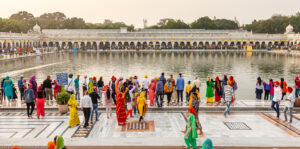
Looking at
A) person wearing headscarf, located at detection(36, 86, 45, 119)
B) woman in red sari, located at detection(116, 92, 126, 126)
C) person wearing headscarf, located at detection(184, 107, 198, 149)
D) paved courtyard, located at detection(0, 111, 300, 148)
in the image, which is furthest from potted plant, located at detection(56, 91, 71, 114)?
person wearing headscarf, located at detection(184, 107, 198, 149)

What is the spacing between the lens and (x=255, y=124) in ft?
32.6

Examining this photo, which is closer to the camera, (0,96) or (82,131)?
(82,131)

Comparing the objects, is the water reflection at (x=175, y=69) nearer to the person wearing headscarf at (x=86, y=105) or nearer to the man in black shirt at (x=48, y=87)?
the man in black shirt at (x=48, y=87)

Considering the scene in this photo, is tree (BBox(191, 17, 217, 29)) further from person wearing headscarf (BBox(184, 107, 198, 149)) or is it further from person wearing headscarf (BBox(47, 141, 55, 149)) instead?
person wearing headscarf (BBox(47, 141, 55, 149))

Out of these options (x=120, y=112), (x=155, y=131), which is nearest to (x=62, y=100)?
(x=120, y=112)

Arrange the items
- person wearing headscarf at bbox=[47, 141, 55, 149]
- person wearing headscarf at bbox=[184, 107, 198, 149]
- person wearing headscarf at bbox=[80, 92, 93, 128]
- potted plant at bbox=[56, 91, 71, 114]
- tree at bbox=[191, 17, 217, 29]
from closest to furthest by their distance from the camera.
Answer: person wearing headscarf at bbox=[47, 141, 55, 149] → person wearing headscarf at bbox=[184, 107, 198, 149] → person wearing headscarf at bbox=[80, 92, 93, 128] → potted plant at bbox=[56, 91, 71, 114] → tree at bbox=[191, 17, 217, 29]

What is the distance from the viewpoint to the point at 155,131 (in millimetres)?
9234

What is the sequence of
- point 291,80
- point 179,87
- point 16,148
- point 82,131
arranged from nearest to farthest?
point 16,148, point 82,131, point 179,87, point 291,80

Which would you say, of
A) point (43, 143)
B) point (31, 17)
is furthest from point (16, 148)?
point (31, 17)

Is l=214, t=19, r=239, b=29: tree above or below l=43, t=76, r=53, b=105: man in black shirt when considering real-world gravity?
above

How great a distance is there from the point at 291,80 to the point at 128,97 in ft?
53.4

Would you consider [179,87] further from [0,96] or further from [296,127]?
[0,96]

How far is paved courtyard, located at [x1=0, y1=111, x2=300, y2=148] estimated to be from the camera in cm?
784

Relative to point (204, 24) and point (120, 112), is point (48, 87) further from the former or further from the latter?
point (204, 24)
